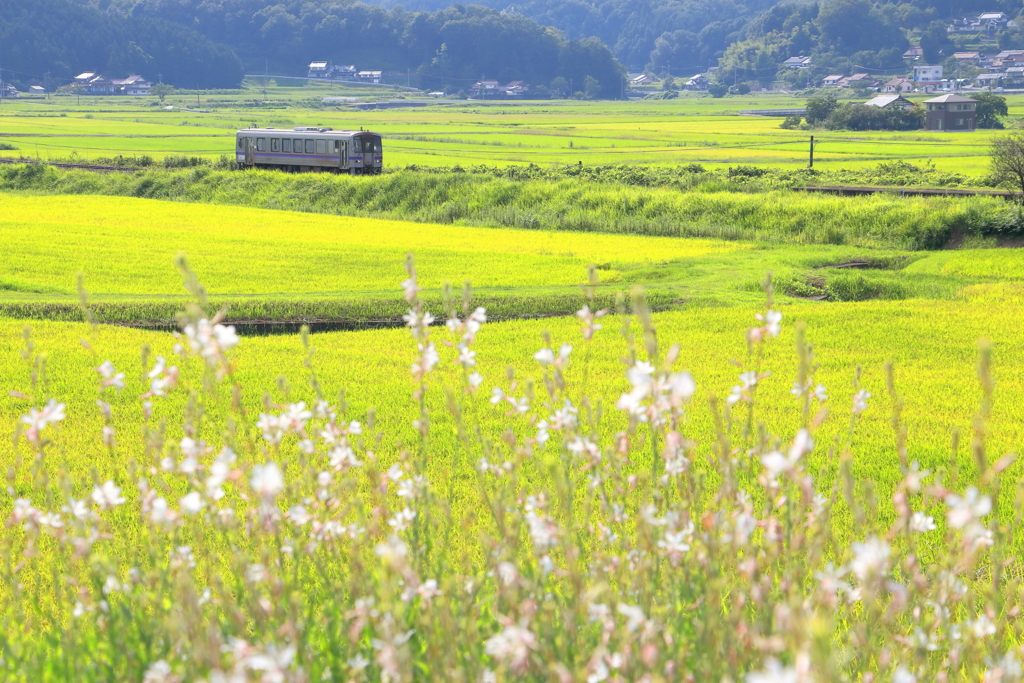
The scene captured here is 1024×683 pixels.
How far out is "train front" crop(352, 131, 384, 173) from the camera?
44.6 m

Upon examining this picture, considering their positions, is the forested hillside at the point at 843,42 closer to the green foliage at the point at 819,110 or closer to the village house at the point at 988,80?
the village house at the point at 988,80

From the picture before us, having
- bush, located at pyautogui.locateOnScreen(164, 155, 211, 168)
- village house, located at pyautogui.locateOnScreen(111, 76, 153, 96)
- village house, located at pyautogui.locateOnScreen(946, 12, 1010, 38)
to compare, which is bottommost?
bush, located at pyautogui.locateOnScreen(164, 155, 211, 168)

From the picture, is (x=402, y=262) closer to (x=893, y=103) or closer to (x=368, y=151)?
(x=368, y=151)

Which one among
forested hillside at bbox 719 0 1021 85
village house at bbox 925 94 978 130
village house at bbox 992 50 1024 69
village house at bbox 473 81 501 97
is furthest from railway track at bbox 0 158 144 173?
village house at bbox 992 50 1024 69

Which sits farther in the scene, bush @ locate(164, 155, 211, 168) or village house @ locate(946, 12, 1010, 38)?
village house @ locate(946, 12, 1010, 38)

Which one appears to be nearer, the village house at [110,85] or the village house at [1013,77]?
the village house at [110,85]

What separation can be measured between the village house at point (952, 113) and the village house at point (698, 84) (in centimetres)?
11461

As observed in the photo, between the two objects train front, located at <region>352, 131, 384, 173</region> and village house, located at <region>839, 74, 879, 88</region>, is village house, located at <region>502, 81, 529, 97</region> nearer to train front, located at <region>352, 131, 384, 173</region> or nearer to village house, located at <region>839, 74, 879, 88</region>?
village house, located at <region>839, 74, 879, 88</region>

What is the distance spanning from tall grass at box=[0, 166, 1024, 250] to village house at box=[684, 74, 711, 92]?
512 ft

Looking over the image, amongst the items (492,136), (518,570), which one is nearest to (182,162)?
(492,136)

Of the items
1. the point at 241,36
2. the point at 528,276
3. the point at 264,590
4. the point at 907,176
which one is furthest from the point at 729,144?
the point at 241,36

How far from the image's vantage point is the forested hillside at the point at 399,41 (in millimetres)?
168125

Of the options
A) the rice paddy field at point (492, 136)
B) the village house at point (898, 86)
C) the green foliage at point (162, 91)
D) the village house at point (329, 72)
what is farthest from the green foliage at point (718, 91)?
the green foliage at point (162, 91)

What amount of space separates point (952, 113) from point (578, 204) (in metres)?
50.6
